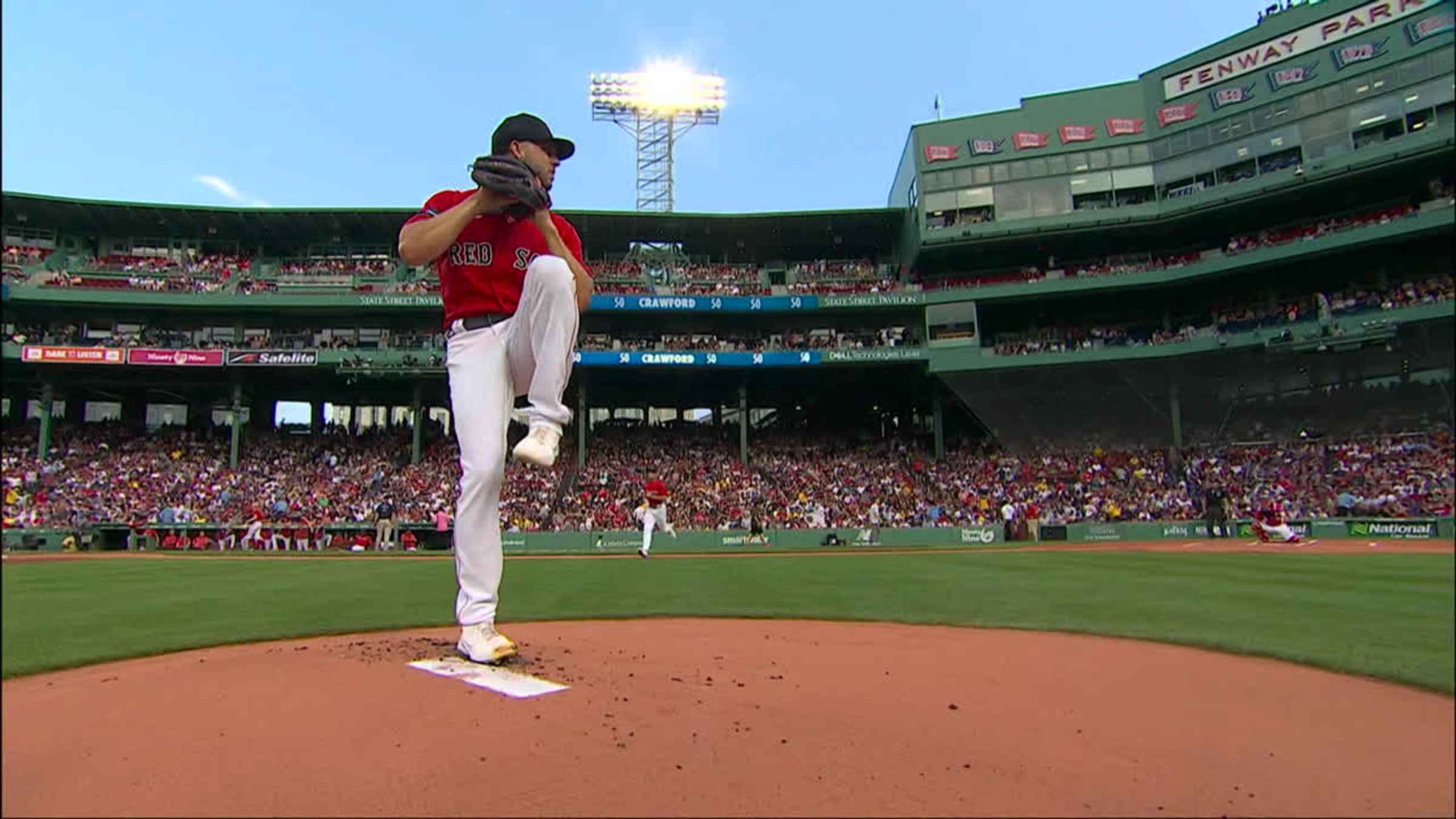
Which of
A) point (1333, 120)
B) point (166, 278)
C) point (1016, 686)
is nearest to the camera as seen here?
point (1016, 686)

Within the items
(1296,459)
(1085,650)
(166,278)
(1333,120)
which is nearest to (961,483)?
(1333,120)

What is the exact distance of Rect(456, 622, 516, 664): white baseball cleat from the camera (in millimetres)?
4789

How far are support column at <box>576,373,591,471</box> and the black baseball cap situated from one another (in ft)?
104

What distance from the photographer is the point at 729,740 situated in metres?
3.40

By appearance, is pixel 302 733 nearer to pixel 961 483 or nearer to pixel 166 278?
pixel 961 483

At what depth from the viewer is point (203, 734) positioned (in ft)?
11.4

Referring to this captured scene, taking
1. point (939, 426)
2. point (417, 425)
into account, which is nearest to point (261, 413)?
point (417, 425)

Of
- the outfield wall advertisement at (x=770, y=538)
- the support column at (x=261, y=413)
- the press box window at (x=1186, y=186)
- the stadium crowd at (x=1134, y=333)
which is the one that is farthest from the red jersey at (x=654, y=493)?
the press box window at (x=1186, y=186)

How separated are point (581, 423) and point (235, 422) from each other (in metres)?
14.3

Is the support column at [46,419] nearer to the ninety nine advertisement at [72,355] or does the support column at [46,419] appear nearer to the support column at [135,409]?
the ninety nine advertisement at [72,355]

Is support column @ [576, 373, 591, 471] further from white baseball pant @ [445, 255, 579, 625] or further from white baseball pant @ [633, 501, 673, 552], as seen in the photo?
white baseball pant @ [445, 255, 579, 625]

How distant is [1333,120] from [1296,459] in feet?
105

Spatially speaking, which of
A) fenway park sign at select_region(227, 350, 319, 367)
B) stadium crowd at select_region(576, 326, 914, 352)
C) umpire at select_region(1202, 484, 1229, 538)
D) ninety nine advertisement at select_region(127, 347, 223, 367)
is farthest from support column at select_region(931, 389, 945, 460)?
ninety nine advertisement at select_region(127, 347, 223, 367)

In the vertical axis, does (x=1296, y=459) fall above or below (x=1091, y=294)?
below
